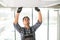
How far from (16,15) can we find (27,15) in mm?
128

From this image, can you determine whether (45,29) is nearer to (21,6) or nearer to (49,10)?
(49,10)

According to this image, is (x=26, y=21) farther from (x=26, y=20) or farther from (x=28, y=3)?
(x=28, y=3)

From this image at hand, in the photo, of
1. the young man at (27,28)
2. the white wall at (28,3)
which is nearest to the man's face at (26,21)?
the young man at (27,28)

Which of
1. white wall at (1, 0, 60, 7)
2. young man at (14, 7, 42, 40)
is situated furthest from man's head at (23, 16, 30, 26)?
white wall at (1, 0, 60, 7)

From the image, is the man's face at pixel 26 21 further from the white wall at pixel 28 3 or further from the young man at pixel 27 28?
the white wall at pixel 28 3

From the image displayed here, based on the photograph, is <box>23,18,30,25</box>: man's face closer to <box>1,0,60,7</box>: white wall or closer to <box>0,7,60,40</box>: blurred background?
<box>0,7,60,40</box>: blurred background

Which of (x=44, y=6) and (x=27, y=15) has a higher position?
(x=44, y=6)

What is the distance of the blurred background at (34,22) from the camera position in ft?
5.40

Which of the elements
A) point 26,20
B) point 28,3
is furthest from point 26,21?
point 28,3

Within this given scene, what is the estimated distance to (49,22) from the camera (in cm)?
169

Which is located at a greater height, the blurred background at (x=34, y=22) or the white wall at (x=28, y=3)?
the white wall at (x=28, y=3)

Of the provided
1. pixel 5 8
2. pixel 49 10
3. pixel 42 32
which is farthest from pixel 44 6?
pixel 5 8

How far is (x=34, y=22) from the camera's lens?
167cm

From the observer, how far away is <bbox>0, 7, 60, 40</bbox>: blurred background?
1.64m
